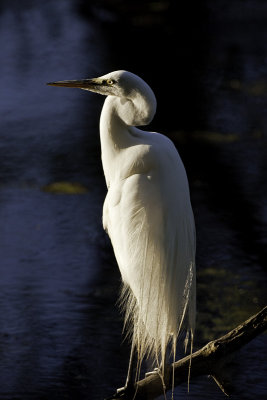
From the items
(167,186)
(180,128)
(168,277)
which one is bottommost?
(180,128)

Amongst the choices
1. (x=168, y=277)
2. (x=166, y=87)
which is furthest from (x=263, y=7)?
(x=168, y=277)

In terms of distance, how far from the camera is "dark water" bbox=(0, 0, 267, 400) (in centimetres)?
233

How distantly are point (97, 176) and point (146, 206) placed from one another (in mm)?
2047

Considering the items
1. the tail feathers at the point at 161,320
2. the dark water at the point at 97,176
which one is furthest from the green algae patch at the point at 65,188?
the tail feathers at the point at 161,320

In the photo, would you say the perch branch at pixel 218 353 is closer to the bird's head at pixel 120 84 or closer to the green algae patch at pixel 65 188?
the bird's head at pixel 120 84

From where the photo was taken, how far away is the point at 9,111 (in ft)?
13.4

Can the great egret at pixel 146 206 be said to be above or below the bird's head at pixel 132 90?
below

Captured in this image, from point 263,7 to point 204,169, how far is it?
7.86ft

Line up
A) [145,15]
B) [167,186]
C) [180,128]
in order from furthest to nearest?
[145,15] → [180,128] → [167,186]

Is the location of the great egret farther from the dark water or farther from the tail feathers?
the dark water

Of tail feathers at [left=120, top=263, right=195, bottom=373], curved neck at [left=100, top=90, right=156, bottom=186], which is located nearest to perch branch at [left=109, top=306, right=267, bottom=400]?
tail feathers at [left=120, top=263, right=195, bottom=373]

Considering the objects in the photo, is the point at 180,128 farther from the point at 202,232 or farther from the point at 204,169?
the point at 202,232

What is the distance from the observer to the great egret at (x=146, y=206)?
1341 mm

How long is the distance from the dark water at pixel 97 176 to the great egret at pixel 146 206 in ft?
2.48
